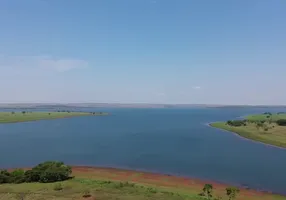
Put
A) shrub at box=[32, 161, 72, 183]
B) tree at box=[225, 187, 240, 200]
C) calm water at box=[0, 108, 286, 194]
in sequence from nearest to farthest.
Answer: tree at box=[225, 187, 240, 200] → shrub at box=[32, 161, 72, 183] → calm water at box=[0, 108, 286, 194]

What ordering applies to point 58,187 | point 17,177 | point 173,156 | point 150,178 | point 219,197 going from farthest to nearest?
point 173,156 → point 150,178 → point 17,177 → point 58,187 → point 219,197

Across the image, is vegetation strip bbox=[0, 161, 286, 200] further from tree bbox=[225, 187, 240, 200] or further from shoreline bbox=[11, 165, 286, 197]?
shoreline bbox=[11, 165, 286, 197]

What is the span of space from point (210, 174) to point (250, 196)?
1248 cm

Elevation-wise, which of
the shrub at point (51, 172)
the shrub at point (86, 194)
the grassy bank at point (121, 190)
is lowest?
the grassy bank at point (121, 190)

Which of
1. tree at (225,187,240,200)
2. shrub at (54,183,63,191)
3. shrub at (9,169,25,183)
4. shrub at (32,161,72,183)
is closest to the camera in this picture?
tree at (225,187,240,200)

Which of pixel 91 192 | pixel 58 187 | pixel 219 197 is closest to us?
pixel 91 192

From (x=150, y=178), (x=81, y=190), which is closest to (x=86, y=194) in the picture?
(x=81, y=190)

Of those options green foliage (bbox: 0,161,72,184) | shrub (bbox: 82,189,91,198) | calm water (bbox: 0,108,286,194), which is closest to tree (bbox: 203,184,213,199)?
calm water (bbox: 0,108,286,194)

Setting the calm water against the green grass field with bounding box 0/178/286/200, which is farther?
the calm water

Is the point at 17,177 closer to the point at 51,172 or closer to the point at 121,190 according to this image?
the point at 51,172

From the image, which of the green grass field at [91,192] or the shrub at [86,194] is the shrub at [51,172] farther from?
the shrub at [86,194]

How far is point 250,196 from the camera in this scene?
123ft

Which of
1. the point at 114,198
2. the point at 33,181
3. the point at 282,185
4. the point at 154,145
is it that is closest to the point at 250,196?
the point at 282,185

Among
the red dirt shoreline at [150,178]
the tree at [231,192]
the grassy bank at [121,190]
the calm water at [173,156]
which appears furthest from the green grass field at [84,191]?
the calm water at [173,156]
